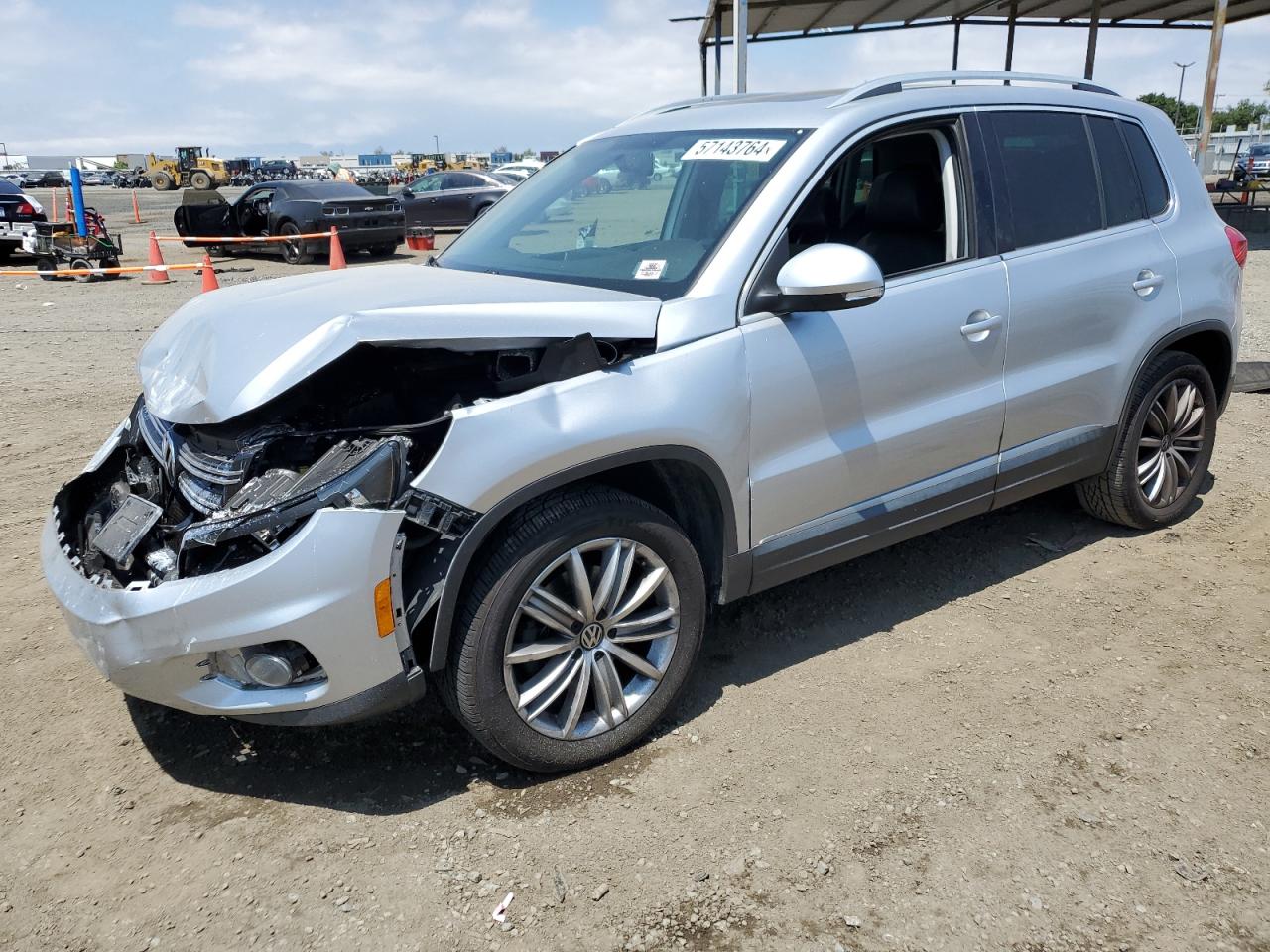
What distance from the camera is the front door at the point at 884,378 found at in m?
3.21

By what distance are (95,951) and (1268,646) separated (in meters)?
3.89

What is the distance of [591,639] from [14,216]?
17.7 metres

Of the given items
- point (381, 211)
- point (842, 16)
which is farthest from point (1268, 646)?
point (842, 16)

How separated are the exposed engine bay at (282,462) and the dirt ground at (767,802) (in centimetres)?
73

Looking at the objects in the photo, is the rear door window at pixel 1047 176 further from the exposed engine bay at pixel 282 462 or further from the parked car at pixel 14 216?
the parked car at pixel 14 216

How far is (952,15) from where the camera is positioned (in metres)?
22.6

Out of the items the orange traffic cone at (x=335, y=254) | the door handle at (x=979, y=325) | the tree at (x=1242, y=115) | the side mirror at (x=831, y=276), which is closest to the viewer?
the side mirror at (x=831, y=276)

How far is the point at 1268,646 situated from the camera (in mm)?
3752

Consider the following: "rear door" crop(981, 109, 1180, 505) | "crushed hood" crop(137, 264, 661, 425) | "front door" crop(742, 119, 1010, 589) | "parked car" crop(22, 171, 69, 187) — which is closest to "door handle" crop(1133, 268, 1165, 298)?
"rear door" crop(981, 109, 1180, 505)

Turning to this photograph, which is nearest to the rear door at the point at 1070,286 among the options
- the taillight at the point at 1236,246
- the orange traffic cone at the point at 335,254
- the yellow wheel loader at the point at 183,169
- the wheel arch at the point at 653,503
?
the taillight at the point at 1236,246

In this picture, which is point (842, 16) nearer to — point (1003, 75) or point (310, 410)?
point (1003, 75)

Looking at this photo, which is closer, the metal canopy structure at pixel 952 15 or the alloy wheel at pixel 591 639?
the alloy wheel at pixel 591 639

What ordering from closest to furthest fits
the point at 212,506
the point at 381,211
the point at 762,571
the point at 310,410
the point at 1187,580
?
the point at 212,506 → the point at 310,410 → the point at 762,571 → the point at 1187,580 → the point at 381,211

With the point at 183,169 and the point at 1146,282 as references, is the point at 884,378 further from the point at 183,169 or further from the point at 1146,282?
the point at 183,169
